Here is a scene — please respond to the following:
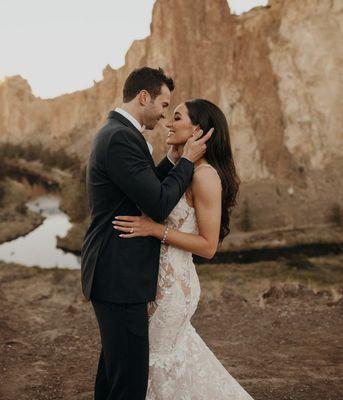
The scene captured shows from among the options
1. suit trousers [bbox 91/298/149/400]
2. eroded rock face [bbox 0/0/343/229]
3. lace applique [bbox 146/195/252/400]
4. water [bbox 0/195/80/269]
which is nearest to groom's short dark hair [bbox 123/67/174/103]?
lace applique [bbox 146/195/252/400]

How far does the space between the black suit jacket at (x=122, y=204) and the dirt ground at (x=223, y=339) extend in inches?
91.0

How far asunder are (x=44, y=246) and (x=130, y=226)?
1727 centimetres

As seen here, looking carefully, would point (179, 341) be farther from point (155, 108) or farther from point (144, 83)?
point (144, 83)

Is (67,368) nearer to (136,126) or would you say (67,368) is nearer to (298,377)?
(298,377)

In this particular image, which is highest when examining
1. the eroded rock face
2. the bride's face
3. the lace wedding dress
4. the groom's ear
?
the eroded rock face

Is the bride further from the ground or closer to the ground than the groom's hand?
closer to the ground

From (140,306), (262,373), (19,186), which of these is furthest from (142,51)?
(140,306)

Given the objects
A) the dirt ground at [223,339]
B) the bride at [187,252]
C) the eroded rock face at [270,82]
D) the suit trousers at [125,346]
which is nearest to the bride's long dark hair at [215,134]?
the bride at [187,252]

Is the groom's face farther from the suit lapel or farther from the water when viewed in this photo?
the water

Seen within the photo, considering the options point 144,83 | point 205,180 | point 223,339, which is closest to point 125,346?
point 205,180

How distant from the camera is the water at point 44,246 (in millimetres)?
16312

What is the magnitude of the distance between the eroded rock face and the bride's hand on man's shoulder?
1950 cm

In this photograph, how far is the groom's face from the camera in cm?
255

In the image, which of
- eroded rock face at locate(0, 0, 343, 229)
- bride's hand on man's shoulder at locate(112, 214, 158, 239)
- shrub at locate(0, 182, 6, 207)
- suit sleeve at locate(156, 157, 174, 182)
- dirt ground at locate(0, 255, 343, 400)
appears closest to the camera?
bride's hand on man's shoulder at locate(112, 214, 158, 239)
